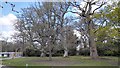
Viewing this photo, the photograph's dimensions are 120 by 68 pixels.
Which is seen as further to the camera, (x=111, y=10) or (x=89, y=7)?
(x=89, y=7)

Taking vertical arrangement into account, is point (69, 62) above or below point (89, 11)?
below

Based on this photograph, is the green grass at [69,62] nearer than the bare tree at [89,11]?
Yes

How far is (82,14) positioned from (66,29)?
2.76 m

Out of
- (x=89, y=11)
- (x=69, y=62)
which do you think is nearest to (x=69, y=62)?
(x=69, y=62)

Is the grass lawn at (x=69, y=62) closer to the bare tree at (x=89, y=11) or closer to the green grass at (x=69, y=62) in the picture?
the green grass at (x=69, y=62)

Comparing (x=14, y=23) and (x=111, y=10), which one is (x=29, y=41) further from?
(x=111, y=10)

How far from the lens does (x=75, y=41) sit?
17.4 m

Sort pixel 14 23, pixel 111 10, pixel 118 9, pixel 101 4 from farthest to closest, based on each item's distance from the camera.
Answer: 1. pixel 14 23
2. pixel 101 4
3. pixel 111 10
4. pixel 118 9

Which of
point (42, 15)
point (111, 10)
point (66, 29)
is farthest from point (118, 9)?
point (66, 29)

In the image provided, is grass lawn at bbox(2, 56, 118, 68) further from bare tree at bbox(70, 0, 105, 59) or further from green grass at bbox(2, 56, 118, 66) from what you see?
bare tree at bbox(70, 0, 105, 59)

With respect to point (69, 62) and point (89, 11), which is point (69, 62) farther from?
point (89, 11)

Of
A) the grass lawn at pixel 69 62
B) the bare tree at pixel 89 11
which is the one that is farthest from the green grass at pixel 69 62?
the bare tree at pixel 89 11

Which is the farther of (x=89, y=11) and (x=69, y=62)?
(x=89, y=11)

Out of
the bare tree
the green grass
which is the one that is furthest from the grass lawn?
the bare tree
